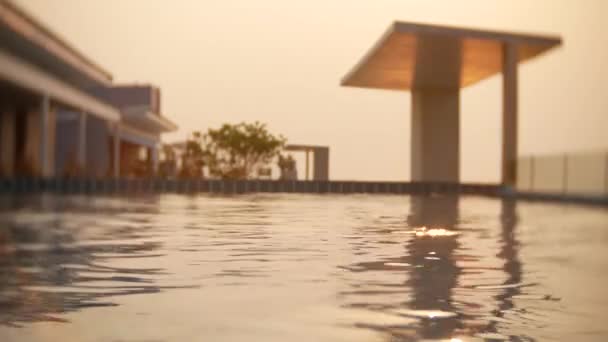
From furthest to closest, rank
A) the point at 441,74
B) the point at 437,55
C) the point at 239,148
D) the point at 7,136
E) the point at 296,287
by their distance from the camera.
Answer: the point at 239,148 → the point at 7,136 → the point at 441,74 → the point at 437,55 → the point at 296,287

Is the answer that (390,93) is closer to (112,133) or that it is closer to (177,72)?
(177,72)

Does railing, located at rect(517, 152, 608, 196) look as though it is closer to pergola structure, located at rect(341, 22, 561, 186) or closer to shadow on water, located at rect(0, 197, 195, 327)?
pergola structure, located at rect(341, 22, 561, 186)

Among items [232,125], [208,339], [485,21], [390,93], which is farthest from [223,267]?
[232,125]

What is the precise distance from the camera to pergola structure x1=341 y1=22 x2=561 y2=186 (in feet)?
77.9

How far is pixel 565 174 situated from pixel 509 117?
548 centimetres

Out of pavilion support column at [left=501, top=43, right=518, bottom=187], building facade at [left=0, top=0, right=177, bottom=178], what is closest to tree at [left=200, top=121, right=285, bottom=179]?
building facade at [left=0, top=0, right=177, bottom=178]

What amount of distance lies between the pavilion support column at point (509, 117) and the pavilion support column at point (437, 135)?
636 centimetres

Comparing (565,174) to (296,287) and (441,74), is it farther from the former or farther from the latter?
(296,287)

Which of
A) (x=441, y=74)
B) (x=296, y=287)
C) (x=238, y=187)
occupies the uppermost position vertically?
(x=441, y=74)

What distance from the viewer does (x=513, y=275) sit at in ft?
13.7

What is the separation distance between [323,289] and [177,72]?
3492 cm

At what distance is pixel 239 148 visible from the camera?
43.4 m

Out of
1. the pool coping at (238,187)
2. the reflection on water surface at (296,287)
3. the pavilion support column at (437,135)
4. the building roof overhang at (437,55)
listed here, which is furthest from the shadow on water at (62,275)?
the pavilion support column at (437,135)

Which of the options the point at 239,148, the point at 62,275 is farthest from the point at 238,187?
the point at 62,275
